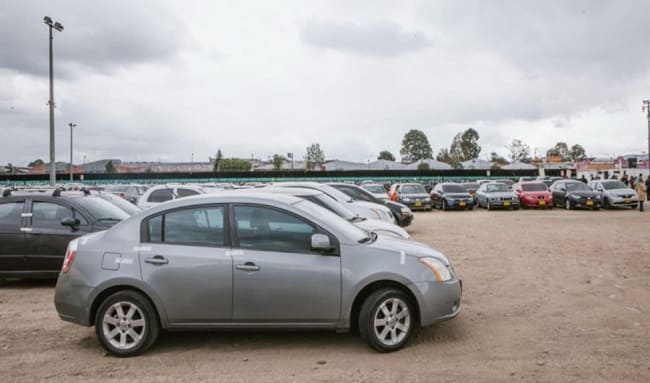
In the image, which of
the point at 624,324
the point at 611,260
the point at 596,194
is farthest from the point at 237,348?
the point at 596,194

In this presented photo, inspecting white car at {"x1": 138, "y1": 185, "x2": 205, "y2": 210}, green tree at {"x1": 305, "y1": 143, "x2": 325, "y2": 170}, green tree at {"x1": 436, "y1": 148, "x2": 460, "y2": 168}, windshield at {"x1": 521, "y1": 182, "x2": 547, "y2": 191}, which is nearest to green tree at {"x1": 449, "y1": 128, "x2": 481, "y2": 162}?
green tree at {"x1": 436, "y1": 148, "x2": 460, "y2": 168}

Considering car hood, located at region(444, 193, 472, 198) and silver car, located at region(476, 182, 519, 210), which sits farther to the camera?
car hood, located at region(444, 193, 472, 198)

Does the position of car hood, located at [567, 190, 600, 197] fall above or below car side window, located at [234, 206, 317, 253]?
above

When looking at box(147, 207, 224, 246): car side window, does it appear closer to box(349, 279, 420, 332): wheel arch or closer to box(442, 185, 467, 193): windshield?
box(349, 279, 420, 332): wheel arch

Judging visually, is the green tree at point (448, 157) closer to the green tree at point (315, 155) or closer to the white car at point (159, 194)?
the green tree at point (315, 155)

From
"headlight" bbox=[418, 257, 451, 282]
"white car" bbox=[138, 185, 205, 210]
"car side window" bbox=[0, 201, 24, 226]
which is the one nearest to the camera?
"headlight" bbox=[418, 257, 451, 282]

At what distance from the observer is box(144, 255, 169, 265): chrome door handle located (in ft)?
16.8

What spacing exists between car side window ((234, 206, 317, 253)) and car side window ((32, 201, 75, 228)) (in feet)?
15.4

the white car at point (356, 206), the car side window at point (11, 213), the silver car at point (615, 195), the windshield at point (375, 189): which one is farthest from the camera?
the windshield at point (375, 189)

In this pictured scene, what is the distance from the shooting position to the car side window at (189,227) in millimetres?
5223

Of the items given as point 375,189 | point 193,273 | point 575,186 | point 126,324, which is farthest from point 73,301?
point 575,186

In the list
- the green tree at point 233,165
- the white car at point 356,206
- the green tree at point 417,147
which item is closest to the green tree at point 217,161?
the green tree at point 233,165

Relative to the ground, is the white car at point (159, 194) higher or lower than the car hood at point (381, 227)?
higher

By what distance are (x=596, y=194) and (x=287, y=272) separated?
2463 cm
